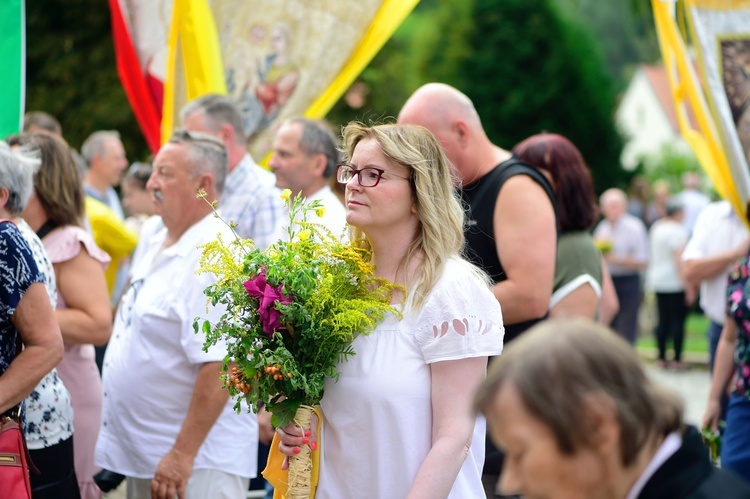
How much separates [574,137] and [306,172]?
21.8m

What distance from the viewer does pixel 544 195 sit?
4262mm

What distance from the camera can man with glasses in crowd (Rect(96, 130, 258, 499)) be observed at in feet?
12.8

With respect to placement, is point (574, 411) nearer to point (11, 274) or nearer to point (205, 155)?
point (11, 274)

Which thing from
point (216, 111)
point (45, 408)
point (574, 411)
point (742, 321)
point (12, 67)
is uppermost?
point (12, 67)

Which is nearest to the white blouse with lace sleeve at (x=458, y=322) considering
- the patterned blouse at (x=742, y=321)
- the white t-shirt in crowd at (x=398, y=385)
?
the white t-shirt in crowd at (x=398, y=385)

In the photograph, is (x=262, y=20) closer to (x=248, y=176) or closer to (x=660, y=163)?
(x=248, y=176)

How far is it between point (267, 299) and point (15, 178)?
55.5 inches

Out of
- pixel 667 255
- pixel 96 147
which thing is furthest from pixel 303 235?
pixel 667 255

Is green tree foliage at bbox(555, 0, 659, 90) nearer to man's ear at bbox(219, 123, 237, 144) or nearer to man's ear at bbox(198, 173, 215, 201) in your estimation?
man's ear at bbox(219, 123, 237, 144)

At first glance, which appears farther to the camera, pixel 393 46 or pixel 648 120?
pixel 648 120

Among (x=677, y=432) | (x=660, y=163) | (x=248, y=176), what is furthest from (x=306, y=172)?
(x=660, y=163)

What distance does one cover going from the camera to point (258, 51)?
624cm

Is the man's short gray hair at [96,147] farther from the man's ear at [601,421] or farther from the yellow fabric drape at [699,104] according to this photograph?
the man's ear at [601,421]

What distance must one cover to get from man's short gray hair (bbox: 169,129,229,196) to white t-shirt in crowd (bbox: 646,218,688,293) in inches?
418
